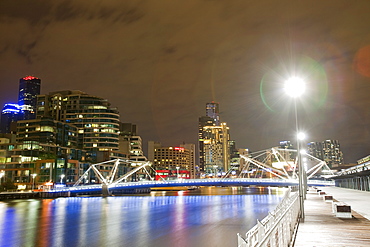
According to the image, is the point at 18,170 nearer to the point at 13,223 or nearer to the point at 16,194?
the point at 16,194

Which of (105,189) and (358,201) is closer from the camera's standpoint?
(358,201)

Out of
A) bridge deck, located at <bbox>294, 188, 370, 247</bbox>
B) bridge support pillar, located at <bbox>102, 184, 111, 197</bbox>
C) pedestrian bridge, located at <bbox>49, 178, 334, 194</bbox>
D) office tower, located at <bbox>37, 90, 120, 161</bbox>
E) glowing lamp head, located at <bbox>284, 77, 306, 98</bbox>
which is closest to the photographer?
bridge deck, located at <bbox>294, 188, 370, 247</bbox>

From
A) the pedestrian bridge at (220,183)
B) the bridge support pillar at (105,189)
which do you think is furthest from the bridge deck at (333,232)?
the bridge support pillar at (105,189)

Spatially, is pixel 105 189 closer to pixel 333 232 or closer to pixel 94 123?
pixel 94 123

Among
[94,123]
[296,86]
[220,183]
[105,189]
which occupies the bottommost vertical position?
[105,189]

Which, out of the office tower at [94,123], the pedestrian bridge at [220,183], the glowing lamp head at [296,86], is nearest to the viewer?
the glowing lamp head at [296,86]

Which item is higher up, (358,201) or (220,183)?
(220,183)

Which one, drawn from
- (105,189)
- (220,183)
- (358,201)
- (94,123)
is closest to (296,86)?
(358,201)

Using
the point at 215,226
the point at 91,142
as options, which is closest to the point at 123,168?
the point at 91,142

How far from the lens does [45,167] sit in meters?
Answer: 129

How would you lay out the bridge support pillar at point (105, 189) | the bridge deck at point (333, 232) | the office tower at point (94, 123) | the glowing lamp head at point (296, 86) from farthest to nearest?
the office tower at point (94, 123), the bridge support pillar at point (105, 189), the glowing lamp head at point (296, 86), the bridge deck at point (333, 232)

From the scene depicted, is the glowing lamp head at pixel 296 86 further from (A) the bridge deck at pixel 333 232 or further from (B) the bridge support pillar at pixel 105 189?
(B) the bridge support pillar at pixel 105 189

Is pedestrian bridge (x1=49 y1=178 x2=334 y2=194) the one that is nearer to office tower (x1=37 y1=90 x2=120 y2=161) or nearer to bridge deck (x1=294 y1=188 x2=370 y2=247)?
office tower (x1=37 y1=90 x2=120 y2=161)

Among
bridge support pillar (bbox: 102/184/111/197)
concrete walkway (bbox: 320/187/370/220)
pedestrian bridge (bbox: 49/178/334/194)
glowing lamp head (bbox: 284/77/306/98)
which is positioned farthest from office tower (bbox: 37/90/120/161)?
glowing lamp head (bbox: 284/77/306/98)
